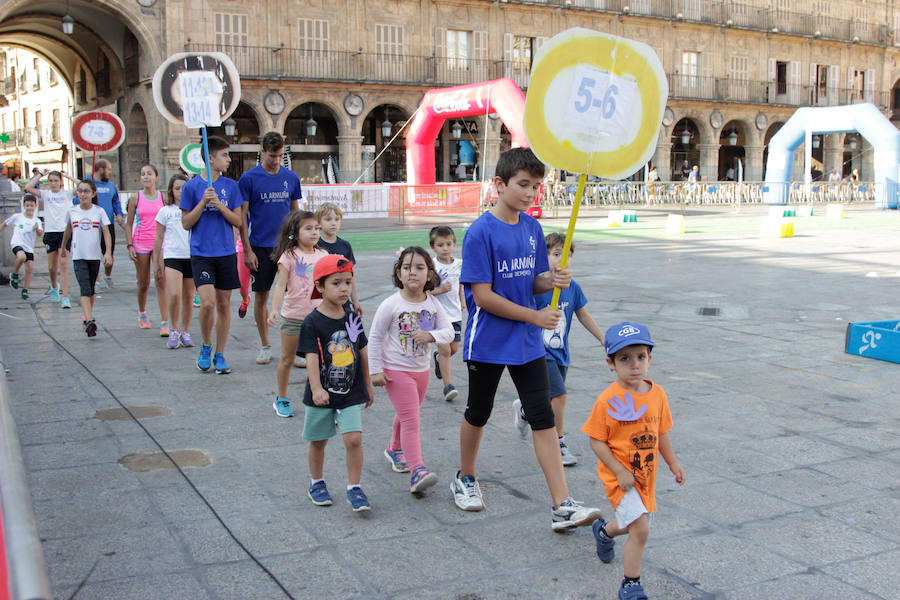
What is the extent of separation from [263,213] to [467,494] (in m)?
3.58

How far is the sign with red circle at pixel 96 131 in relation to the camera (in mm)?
12048

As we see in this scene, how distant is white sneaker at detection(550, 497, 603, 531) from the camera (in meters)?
3.53

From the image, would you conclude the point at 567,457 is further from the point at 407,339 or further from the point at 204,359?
the point at 204,359

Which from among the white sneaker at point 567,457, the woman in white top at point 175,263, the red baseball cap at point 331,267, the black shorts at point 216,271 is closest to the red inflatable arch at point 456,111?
the woman in white top at point 175,263

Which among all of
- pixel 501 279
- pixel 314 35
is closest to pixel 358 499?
pixel 501 279

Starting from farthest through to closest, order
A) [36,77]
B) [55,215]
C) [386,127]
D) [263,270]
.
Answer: [36,77] < [386,127] < [55,215] < [263,270]

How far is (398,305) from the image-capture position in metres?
4.31

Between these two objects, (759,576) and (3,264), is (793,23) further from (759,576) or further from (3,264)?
(759,576)

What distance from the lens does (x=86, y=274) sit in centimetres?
832

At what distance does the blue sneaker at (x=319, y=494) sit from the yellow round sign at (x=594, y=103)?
5.83 feet

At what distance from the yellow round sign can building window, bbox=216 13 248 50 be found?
27517 millimetres

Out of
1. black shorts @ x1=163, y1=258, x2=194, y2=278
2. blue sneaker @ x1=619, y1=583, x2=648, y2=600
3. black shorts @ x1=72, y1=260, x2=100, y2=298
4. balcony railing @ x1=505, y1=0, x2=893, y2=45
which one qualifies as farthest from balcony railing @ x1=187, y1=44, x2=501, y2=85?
blue sneaker @ x1=619, y1=583, x2=648, y2=600

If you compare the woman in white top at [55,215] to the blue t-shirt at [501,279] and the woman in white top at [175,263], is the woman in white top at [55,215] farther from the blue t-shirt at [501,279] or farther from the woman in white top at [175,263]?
the blue t-shirt at [501,279]

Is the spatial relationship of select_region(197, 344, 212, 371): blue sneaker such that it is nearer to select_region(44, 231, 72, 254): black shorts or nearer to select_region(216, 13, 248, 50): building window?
select_region(44, 231, 72, 254): black shorts
